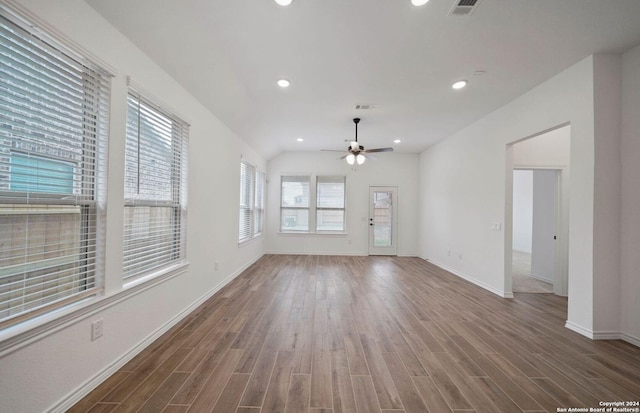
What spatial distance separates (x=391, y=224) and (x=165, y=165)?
6203 millimetres

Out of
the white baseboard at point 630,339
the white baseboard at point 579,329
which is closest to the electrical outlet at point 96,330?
the white baseboard at point 579,329

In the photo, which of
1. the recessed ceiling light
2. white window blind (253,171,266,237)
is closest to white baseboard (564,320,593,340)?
the recessed ceiling light

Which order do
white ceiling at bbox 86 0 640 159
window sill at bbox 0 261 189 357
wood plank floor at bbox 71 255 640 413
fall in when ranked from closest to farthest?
window sill at bbox 0 261 189 357 → wood plank floor at bbox 71 255 640 413 → white ceiling at bbox 86 0 640 159

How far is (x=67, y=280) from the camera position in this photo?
1723mm

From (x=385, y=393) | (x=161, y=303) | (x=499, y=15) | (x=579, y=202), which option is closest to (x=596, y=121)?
(x=579, y=202)

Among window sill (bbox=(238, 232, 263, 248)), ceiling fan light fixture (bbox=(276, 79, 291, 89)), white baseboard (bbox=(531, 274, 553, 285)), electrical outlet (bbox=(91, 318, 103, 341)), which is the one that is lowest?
white baseboard (bbox=(531, 274, 553, 285))

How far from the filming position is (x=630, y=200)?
8.66 feet

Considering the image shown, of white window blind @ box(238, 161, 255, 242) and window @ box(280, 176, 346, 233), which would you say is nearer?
white window blind @ box(238, 161, 255, 242)

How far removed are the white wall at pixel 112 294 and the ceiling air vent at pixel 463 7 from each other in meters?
2.73

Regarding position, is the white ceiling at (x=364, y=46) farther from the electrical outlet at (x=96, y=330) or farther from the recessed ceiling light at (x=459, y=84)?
the electrical outlet at (x=96, y=330)

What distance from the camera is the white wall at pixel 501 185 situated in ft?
8.96

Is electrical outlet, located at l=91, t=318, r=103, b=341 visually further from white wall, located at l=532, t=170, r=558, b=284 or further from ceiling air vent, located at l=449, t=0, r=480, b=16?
white wall, located at l=532, t=170, r=558, b=284

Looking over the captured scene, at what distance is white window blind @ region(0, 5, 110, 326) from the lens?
139 centimetres

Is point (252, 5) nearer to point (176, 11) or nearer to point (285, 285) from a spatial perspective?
point (176, 11)
